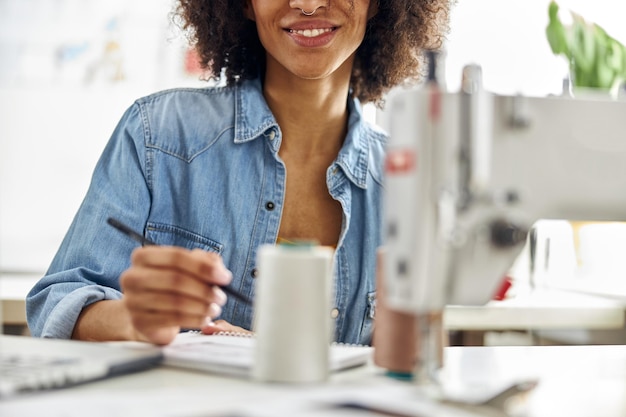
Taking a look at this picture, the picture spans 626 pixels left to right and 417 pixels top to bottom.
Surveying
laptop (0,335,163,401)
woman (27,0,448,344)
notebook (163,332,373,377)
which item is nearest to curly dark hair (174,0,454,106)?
woman (27,0,448,344)

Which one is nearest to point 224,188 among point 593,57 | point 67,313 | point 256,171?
point 256,171

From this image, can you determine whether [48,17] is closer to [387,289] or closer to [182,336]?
[182,336]

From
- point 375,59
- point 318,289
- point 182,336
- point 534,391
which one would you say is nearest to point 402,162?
point 318,289

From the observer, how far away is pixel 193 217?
1462 mm

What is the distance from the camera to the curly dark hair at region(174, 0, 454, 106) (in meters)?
1.73

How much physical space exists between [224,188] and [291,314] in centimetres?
71

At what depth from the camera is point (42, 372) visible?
0.74 meters

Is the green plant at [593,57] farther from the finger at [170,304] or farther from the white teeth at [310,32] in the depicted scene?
the finger at [170,304]

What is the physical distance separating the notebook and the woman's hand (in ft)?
0.13

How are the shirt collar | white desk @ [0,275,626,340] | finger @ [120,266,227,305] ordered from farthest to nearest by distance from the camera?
white desk @ [0,275,626,340], the shirt collar, finger @ [120,266,227,305]

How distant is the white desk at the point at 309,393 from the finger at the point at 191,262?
Answer: 0.36ft

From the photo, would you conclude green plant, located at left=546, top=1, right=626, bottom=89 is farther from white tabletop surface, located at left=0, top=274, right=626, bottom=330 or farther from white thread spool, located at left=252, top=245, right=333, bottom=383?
white thread spool, located at left=252, top=245, right=333, bottom=383

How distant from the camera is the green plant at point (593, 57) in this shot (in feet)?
7.09

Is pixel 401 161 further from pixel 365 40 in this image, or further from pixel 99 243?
pixel 365 40
